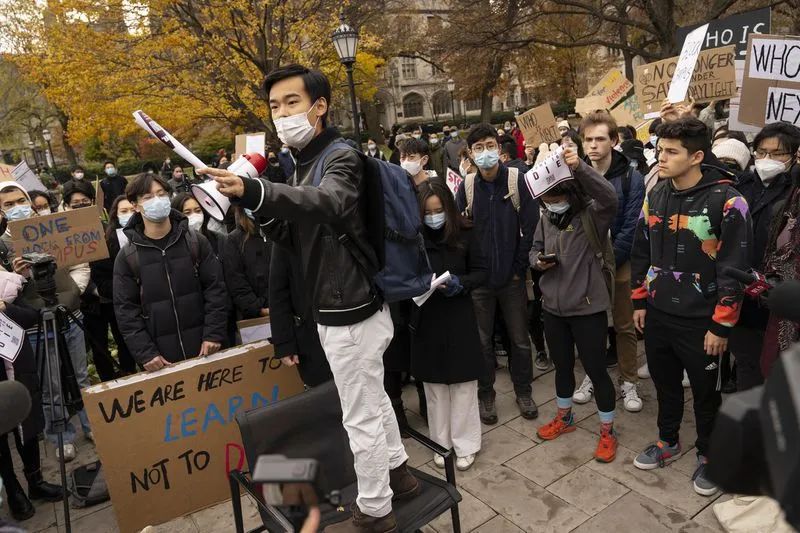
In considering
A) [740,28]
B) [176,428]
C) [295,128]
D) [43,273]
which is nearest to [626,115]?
[740,28]

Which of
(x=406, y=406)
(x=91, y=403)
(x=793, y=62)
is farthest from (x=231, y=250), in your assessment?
(x=793, y=62)

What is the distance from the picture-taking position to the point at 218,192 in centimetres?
198

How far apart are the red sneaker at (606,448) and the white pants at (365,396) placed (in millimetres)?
1810

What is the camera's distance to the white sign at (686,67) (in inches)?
162

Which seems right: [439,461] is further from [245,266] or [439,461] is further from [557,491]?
[245,266]

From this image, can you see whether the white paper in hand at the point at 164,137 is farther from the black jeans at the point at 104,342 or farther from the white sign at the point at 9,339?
the black jeans at the point at 104,342

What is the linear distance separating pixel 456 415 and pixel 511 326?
920 mm

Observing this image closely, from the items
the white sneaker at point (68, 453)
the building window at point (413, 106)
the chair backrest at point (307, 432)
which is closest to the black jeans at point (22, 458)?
the white sneaker at point (68, 453)

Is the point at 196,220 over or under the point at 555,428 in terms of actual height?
over

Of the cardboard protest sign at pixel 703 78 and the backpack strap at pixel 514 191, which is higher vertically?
the cardboard protest sign at pixel 703 78

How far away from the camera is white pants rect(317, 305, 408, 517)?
98.2 inches

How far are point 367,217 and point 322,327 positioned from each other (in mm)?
530

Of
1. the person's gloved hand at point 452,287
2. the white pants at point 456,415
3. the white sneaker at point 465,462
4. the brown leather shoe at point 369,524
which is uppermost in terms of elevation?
the person's gloved hand at point 452,287

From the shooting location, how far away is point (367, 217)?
97.0 inches
